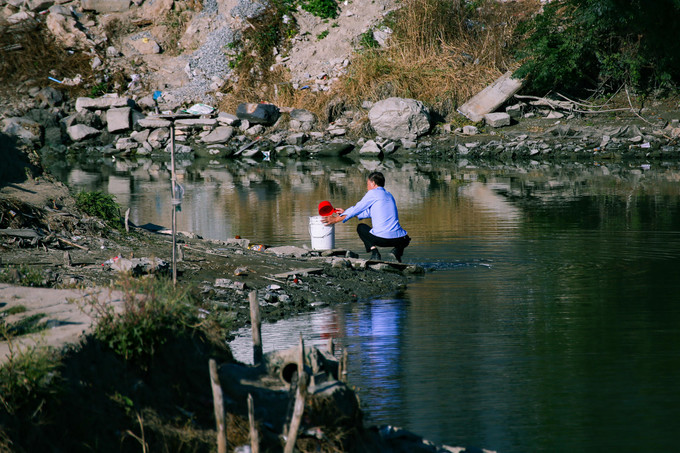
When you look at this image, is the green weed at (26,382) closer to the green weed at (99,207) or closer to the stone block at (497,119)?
the green weed at (99,207)

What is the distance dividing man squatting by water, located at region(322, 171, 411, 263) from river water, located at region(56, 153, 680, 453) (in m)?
0.72

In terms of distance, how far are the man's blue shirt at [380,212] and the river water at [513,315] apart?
859mm

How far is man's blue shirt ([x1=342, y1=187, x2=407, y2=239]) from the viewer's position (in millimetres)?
11320

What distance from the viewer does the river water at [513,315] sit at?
623 centimetres

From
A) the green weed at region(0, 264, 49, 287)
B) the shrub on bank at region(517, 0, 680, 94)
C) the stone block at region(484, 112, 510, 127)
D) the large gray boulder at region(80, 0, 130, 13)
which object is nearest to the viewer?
the green weed at region(0, 264, 49, 287)

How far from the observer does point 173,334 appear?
5461mm

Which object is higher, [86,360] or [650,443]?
[86,360]

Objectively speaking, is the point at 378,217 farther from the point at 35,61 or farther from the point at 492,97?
the point at 35,61

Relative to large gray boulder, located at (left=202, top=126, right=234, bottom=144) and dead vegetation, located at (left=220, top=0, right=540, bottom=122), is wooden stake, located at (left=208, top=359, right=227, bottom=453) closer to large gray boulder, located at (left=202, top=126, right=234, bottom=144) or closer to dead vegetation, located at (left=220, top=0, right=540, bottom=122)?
dead vegetation, located at (left=220, top=0, right=540, bottom=122)

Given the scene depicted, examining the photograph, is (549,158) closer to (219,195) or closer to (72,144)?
(219,195)

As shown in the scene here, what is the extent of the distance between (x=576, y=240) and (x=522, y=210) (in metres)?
3.48

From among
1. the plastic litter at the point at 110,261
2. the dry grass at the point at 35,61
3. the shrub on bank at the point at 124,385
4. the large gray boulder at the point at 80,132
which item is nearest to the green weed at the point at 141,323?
the shrub on bank at the point at 124,385

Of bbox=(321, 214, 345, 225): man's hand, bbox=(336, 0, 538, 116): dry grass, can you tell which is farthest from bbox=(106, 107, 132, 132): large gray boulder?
bbox=(321, 214, 345, 225): man's hand

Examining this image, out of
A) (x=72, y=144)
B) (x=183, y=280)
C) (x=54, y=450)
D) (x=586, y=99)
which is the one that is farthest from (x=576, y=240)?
(x=72, y=144)
